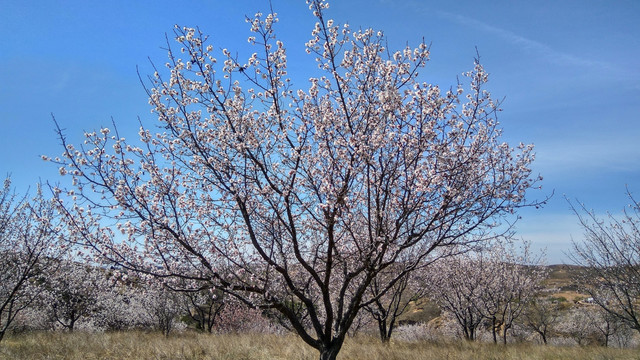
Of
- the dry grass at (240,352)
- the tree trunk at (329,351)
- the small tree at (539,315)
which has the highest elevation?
the tree trunk at (329,351)

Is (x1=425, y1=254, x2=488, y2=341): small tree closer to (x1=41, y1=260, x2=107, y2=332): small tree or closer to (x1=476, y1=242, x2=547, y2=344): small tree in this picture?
(x1=476, y1=242, x2=547, y2=344): small tree

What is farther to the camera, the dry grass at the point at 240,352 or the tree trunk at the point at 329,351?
the dry grass at the point at 240,352

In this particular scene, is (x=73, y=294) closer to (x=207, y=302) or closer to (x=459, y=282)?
(x=207, y=302)

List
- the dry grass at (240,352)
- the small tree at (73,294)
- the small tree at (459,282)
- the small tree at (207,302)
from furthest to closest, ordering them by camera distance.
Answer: the small tree at (73,294)
the small tree at (207,302)
the small tree at (459,282)
the dry grass at (240,352)

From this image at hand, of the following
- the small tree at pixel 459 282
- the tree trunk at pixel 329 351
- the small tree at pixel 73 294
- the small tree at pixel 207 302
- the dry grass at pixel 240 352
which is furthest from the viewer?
the small tree at pixel 73 294

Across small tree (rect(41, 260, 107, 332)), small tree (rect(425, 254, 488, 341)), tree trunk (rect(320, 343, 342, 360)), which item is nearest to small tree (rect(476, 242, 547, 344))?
small tree (rect(425, 254, 488, 341))

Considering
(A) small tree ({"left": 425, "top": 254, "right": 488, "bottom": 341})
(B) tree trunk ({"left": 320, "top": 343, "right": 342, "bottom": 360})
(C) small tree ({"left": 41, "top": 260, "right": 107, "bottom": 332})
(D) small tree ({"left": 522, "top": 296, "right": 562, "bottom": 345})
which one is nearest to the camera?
(B) tree trunk ({"left": 320, "top": 343, "right": 342, "bottom": 360})

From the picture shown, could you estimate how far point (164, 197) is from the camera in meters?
6.89

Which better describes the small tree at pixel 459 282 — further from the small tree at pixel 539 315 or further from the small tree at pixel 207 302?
the small tree at pixel 207 302

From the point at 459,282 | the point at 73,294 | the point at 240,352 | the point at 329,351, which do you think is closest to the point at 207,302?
the point at 73,294

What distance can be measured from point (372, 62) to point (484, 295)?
1500 cm

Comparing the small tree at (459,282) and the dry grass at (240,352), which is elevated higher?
the small tree at (459,282)

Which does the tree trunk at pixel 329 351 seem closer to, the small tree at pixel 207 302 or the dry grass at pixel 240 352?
the dry grass at pixel 240 352

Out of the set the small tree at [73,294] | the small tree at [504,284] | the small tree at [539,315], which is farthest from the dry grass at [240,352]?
the small tree at [539,315]
